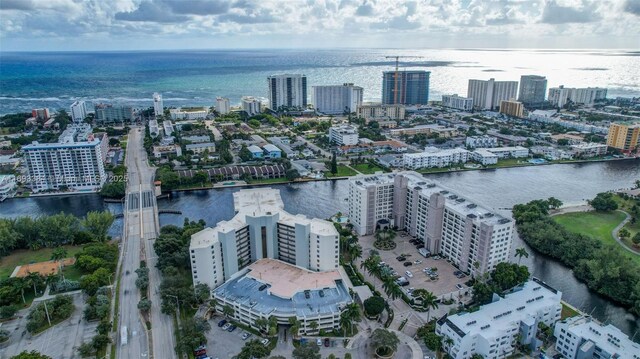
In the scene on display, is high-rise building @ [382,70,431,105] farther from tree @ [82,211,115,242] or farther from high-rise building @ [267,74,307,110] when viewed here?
tree @ [82,211,115,242]

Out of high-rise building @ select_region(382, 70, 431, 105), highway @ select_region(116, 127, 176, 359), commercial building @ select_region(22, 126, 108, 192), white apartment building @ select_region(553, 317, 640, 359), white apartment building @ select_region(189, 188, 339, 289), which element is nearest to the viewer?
white apartment building @ select_region(553, 317, 640, 359)

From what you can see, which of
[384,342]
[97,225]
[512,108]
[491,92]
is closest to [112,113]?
[97,225]

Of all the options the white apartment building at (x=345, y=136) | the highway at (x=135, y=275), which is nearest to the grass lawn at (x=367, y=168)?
the white apartment building at (x=345, y=136)

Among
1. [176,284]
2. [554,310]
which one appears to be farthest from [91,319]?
[554,310]

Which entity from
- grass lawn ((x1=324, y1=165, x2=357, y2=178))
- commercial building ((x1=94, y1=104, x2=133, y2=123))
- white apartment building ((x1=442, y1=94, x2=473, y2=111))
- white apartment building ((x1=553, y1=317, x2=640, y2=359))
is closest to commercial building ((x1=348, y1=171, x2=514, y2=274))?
white apartment building ((x1=553, y1=317, x2=640, y2=359))

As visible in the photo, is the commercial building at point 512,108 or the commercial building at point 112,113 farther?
the commercial building at point 512,108

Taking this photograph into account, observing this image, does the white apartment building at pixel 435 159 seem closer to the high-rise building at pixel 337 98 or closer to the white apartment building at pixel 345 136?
the white apartment building at pixel 345 136

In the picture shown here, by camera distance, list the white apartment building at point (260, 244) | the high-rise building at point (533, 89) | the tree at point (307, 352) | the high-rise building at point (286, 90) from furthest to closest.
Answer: the high-rise building at point (533, 89) < the high-rise building at point (286, 90) < the white apartment building at point (260, 244) < the tree at point (307, 352)

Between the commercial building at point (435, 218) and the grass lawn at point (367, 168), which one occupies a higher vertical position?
the commercial building at point (435, 218)
